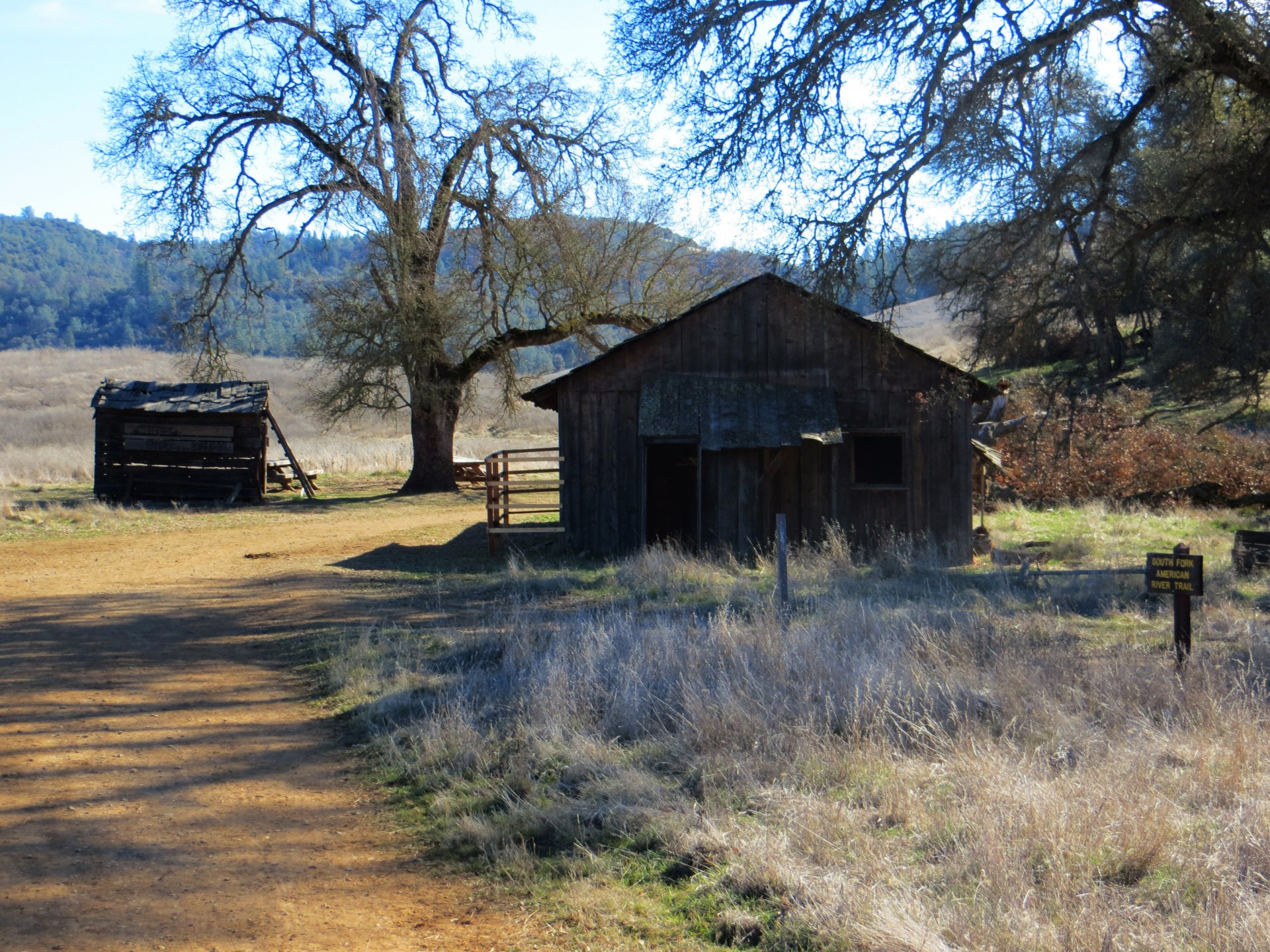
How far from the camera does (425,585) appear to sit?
44.6 ft

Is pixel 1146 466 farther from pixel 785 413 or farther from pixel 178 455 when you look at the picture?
pixel 178 455

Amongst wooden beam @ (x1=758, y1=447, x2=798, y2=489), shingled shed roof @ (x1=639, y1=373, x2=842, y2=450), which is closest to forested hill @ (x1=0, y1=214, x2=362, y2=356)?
shingled shed roof @ (x1=639, y1=373, x2=842, y2=450)

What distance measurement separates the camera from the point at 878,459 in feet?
59.3

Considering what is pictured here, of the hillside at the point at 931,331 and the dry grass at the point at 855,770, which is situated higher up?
the hillside at the point at 931,331

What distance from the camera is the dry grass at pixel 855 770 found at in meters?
3.81

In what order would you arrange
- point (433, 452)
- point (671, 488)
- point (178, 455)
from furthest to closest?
point (433, 452)
point (178, 455)
point (671, 488)

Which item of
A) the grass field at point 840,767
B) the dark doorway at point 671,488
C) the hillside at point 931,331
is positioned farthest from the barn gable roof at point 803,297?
the hillside at point 931,331

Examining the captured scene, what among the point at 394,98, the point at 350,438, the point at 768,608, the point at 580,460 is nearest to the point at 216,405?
the point at 394,98

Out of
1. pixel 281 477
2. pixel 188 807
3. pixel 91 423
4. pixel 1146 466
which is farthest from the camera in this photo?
pixel 91 423

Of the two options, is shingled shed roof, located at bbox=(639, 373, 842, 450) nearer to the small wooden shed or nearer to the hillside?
the small wooden shed

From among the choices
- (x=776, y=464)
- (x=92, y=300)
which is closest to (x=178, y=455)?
(x=776, y=464)

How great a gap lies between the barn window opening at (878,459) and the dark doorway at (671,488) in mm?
3347

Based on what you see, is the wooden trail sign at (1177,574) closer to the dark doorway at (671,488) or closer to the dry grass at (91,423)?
the dark doorway at (671,488)

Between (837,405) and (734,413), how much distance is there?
1778 mm
